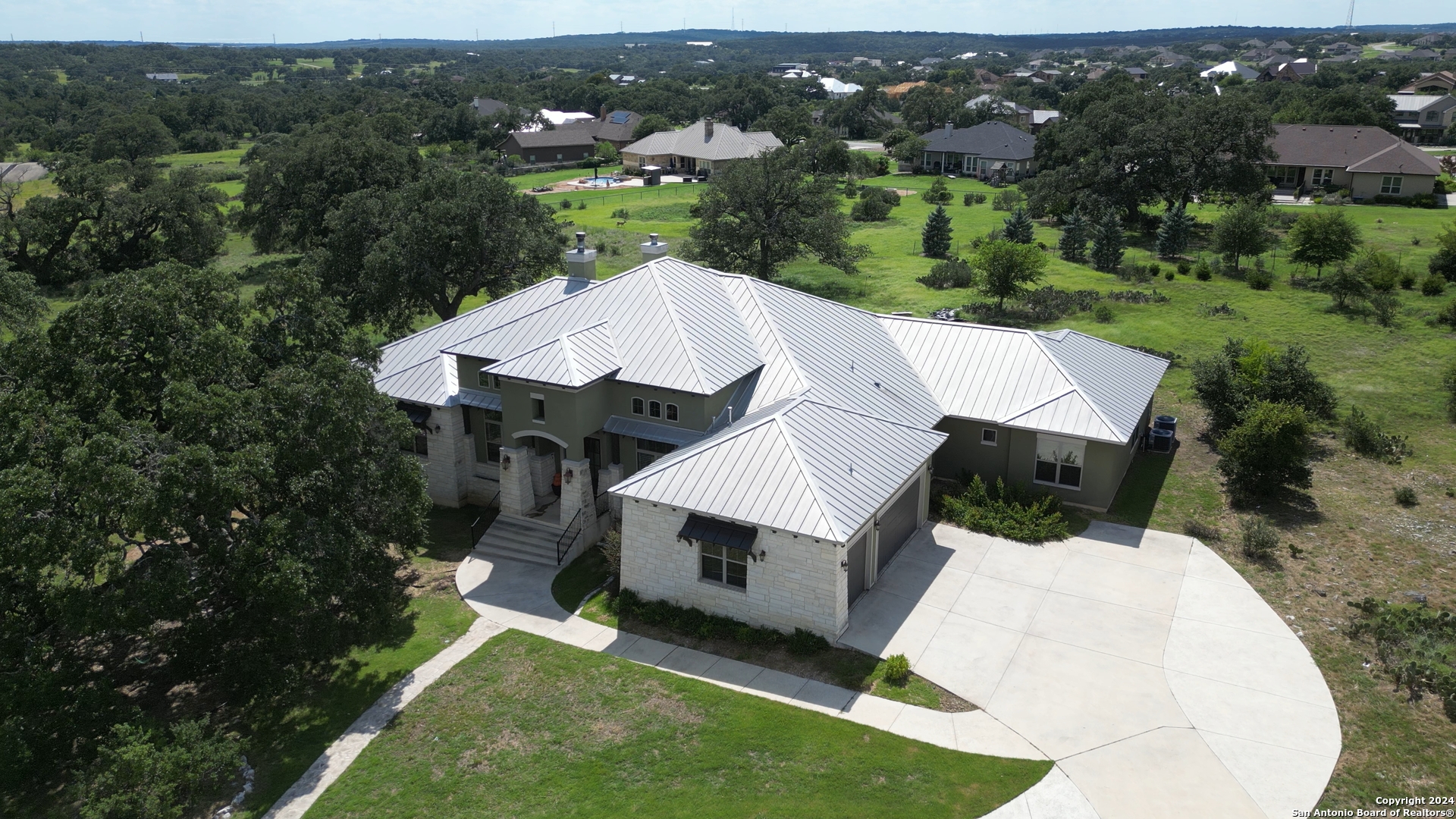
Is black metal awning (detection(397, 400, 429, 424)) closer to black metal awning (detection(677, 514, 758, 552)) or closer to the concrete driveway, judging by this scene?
black metal awning (detection(677, 514, 758, 552))

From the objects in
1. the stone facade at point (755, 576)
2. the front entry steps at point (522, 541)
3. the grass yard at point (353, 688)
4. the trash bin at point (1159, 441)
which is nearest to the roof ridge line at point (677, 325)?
the stone facade at point (755, 576)

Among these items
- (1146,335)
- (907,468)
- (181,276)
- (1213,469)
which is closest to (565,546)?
(907,468)

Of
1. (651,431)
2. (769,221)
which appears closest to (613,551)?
(651,431)

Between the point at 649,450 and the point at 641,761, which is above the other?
the point at 649,450

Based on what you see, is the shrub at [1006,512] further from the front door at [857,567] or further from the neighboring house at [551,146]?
the neighboring house at [551,146]

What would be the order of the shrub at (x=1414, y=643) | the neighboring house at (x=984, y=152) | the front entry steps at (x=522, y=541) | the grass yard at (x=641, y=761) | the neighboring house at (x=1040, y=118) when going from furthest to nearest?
1. the neighboring house at (x=1040, y=118)
2. the neighboring house at (x=984, y=152)
3. the front entry steps at (x=522, y=541)
4. the shrub at (x=1414, y=643)
5. the grass yard at (x=641, y=761)

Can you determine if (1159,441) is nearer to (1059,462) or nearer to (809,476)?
(1059,462)

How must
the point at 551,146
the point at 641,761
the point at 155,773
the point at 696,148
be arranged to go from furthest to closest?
1. the point at 551,146
2. the point at 696,148
3. the point at 641,761
4. the point at 155,773
